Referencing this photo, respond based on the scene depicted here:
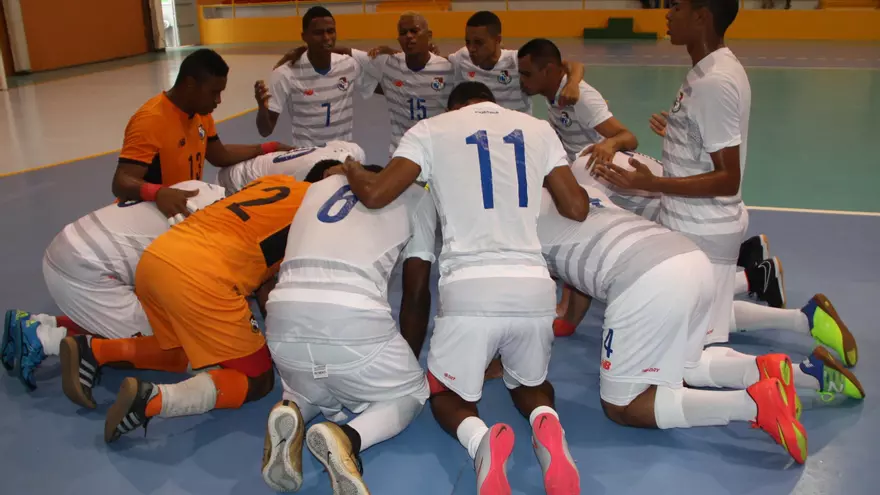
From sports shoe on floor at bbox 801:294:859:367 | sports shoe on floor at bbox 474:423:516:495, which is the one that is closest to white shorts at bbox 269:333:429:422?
sports shoe on floor at bbox 474:423:516:495

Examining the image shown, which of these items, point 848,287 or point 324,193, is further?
point 848,287

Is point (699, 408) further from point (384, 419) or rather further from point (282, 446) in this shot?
point (282, 446)

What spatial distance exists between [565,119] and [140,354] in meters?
3.43

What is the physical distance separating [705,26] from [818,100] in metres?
9.30

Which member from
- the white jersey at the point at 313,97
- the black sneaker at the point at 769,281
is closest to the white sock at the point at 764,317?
the black sneaker at the point at 769,281

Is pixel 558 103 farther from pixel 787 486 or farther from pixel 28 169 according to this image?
pixel 28 169

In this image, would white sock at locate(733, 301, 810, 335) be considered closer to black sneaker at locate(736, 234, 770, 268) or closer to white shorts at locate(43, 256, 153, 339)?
black sneaker at locate(736, 234, 770, 268)

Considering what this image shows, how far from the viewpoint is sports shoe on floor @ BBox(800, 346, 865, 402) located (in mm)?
4094

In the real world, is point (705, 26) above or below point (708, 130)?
above

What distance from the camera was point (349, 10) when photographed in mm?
25547

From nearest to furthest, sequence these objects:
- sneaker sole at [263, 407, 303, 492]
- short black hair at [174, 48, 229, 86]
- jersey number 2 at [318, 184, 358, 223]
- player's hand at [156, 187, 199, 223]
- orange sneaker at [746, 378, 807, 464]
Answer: sneaker sole at [263, 407, 303, 492], orange sneaker at [746, 378, 807, 464], jersey number 2 at [318, 184, 358, 223], player's hand at [156, 187, 199, 223], short black hair at [174, 48, 229, 86]

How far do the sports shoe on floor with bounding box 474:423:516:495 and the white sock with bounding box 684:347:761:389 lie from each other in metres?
1.32

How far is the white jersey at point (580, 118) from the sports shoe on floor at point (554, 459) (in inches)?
108

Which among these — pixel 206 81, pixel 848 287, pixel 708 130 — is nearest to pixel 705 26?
pixel 708 130
